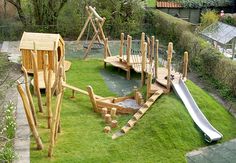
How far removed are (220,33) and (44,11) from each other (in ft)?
31.8

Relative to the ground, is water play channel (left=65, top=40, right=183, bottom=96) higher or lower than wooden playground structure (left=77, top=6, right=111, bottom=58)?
lower

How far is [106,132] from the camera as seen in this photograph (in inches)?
425

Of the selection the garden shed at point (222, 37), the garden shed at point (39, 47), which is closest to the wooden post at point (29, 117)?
the garden shed at point (39, 47)

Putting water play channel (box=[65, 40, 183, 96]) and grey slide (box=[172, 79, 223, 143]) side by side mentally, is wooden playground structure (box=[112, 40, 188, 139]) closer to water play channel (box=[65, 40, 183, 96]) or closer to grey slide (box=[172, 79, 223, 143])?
grey slide (box=[172, 79, 223, 143])

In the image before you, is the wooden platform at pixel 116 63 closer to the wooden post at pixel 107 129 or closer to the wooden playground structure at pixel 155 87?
the wooden playground structure at pixel 155 87

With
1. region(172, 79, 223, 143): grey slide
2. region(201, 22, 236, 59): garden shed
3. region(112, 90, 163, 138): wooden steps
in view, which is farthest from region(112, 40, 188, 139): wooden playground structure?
Answer: region(201, 22, 236, 59): garden shed

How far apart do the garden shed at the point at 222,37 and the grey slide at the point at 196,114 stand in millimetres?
5698

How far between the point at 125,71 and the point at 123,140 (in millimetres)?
6414

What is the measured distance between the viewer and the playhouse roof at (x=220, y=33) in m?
17.3

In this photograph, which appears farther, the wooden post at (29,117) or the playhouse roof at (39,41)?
the playhouse roof at (39,41)

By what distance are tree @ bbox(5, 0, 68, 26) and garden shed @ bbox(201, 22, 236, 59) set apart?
26.5ft

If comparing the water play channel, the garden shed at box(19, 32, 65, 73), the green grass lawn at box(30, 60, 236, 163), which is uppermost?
the garden shed at box(19, 32, 65, 73)

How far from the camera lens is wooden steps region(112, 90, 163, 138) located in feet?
35.6

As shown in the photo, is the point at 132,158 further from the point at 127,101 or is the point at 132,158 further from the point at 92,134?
the point at 127,101
